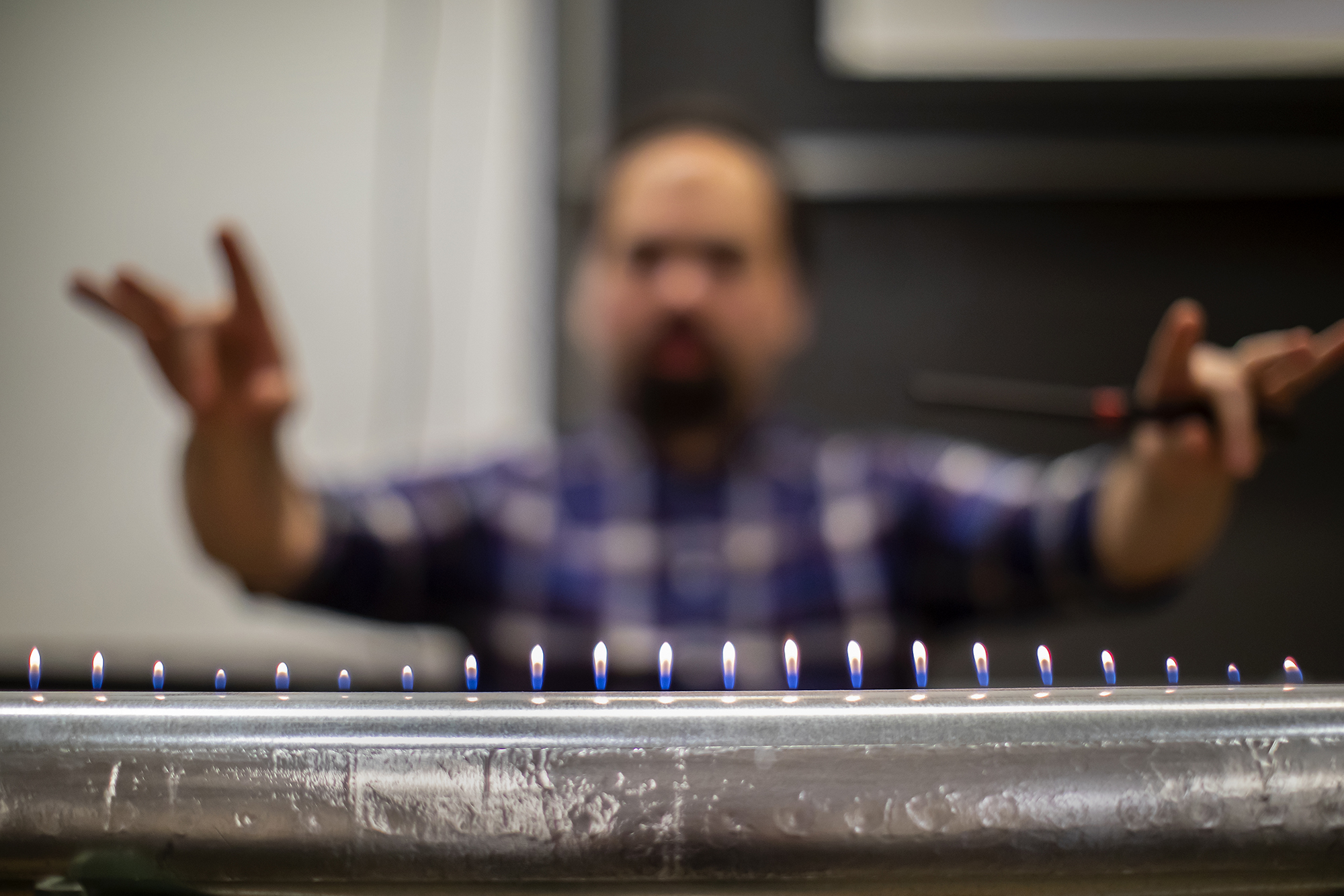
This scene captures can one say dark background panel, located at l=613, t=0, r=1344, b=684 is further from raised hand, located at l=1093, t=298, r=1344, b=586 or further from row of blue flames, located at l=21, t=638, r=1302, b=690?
row of blue flames, located at l=21, t=638, r=1302, b=690

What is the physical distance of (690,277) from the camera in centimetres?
74

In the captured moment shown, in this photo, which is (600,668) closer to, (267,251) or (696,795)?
(696,795)

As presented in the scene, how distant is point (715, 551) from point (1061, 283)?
415 mm

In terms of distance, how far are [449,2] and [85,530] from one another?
1.99ft

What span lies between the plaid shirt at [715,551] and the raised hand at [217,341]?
15cm

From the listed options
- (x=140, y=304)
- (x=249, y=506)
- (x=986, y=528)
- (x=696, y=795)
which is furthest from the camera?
(x=986, y=528)

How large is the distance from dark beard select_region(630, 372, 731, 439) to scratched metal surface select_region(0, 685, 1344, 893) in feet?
2.09

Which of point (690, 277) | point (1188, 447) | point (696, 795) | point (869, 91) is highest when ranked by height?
point (869, 91)

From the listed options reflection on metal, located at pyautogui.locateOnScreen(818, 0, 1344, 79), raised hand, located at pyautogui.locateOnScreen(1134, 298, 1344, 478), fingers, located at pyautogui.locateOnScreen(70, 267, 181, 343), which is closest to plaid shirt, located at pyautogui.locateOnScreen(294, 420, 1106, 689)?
raised hand, located at pyautogui.locateOnScreen(1134, 298, 1344, 478)

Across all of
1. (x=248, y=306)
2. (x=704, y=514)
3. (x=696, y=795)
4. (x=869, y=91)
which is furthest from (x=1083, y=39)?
(x=696, y=795)

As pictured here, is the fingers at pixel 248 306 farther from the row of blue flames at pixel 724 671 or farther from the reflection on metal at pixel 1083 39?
the reflection on metal at pixel 1083 39

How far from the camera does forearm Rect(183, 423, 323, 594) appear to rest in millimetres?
544

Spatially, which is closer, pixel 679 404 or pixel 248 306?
pixel 248 306

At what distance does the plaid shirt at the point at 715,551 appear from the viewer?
670mm
